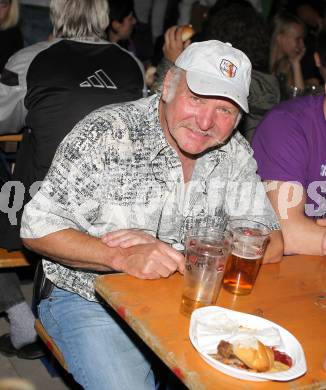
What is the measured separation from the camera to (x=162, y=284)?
5.94 feet

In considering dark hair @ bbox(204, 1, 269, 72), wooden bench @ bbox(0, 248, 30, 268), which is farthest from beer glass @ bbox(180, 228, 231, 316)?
dark hair @ bbox(204, 1, 269, 72)

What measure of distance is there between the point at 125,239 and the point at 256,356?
2.20 feet

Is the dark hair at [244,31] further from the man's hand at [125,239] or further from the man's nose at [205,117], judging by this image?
the man's hand at [125,239]

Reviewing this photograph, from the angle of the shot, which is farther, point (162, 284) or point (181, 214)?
point (181, 214)

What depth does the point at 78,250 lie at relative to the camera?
77.4 inches

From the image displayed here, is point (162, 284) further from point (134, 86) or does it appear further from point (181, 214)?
point (134, 86)

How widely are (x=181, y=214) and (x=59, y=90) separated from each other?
1.01 m

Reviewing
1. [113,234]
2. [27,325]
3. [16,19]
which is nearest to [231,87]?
[113,234]

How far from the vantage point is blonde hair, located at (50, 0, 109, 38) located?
10.3 ft

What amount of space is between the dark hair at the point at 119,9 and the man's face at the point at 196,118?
11.4 feet

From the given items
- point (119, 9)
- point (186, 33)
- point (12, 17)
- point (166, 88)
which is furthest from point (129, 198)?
point (119, 9)

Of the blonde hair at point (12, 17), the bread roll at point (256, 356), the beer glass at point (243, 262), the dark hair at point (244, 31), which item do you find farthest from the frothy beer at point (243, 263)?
the blonde hair at point (12, 17)

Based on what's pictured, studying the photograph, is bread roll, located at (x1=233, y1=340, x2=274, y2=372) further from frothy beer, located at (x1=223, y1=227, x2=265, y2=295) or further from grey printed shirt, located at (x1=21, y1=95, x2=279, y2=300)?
grey printed shirt, located at (x1=21, y1=95, x2=279, y2=300)

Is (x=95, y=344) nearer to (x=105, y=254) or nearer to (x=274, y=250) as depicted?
(x=105, y=254)
